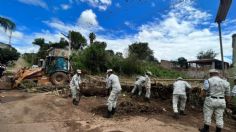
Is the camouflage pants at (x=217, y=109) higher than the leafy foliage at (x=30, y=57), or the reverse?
the leafy foliage at (x=30, y=57)

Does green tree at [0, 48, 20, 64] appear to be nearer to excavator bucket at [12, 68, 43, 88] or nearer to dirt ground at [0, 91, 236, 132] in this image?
excavator bucket at [12, 68, 43, 88]

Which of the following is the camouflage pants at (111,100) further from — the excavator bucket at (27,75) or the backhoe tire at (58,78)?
the excavator bucket at (27,75)

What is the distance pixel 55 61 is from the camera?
19.2 metres

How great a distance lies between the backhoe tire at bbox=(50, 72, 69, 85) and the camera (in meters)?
18.6

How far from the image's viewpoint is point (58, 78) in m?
18.8

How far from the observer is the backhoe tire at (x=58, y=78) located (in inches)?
733

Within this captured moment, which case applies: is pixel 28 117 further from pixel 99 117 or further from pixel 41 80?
pixel 41 80

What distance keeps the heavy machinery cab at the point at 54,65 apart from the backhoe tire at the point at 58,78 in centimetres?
28

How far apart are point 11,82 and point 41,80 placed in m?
2.62

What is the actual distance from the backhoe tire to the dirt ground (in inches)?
211

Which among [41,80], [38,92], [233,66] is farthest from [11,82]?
[233,66]

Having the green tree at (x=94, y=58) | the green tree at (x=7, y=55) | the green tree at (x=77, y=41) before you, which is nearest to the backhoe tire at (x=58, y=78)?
the green tree at (x=94, y=58)

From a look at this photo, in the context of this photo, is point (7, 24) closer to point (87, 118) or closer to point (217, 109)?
point (87, 118)

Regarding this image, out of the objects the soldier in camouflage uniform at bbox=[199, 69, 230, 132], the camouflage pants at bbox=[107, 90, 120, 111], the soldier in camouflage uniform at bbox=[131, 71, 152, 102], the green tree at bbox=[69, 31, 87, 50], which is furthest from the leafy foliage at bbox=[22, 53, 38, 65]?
the soldier in camouflage uniform at bbox=[199, 69, 230, 132]
